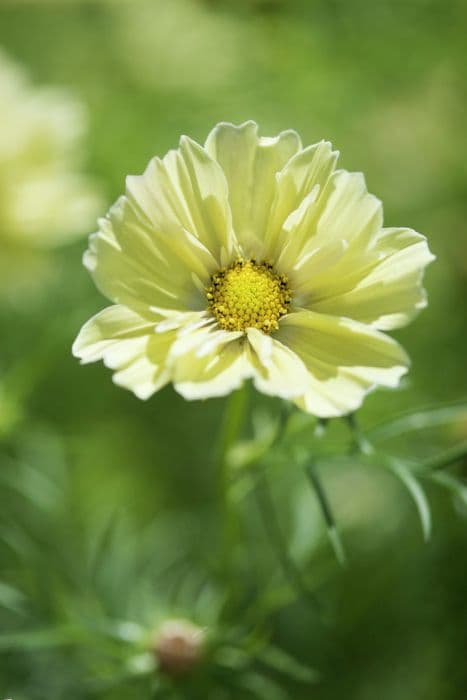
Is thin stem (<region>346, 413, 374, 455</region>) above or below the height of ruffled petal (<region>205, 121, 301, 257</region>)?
below

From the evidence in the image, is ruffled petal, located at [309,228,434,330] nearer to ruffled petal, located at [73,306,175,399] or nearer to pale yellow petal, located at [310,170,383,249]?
pale yellow petal, located at [310,170,383,249]

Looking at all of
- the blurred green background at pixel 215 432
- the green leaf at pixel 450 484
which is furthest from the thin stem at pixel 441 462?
the blurred green background at pixel 215 432

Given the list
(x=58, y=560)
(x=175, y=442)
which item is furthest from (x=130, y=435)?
(x=58, y=560)

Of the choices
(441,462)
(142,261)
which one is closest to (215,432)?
(441,462)

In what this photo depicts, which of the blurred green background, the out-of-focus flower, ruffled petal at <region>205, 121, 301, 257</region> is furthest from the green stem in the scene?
the out-of-focus flower

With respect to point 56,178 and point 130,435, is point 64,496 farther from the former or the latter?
point 56,178

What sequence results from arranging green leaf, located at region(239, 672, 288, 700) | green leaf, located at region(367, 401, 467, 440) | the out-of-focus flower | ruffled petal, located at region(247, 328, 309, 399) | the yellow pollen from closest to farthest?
ruffled petal, located at region(247, 328, 309, 399)
the yellow pollen
green leaf, located at region(367, 401, 467, 440)
green leaf, located at region(239, 672, 288, 700)
the out-of-focus flower

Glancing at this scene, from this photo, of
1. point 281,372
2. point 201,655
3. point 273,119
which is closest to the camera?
point 281,372

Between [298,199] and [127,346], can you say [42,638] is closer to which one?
[127,346]
